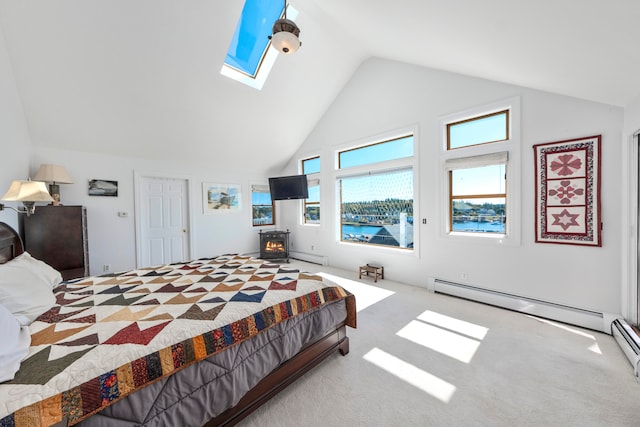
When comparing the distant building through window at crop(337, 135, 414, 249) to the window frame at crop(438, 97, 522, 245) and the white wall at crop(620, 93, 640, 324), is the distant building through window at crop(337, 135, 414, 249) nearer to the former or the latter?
the window frame at crop(438, 97, 522, 245)

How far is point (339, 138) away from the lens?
4.96 m

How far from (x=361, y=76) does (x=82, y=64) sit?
399 cm

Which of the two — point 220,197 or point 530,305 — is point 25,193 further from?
point 530,305

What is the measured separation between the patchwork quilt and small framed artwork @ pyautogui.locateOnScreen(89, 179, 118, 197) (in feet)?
8.16

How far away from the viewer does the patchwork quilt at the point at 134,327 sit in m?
0.91

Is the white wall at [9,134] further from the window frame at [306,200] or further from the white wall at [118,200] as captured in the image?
the window frame at [306,200]

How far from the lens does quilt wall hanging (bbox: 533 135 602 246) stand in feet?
8.27

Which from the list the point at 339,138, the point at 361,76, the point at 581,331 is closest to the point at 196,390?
the point at 581,331

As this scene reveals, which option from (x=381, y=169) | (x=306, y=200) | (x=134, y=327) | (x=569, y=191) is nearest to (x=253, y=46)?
(x=381, y=169)

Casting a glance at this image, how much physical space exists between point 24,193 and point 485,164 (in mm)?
4897

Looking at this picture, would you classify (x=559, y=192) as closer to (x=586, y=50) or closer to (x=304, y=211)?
(x=586, y=50)

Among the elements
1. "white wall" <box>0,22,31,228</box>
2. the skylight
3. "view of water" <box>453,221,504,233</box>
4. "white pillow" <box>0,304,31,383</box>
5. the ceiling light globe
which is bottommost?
"white pillow" <box>0,304,31,383</box>

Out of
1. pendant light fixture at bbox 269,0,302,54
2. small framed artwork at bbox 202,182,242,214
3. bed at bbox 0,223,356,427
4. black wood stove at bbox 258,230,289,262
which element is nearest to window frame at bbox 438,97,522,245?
bed at bbox 0,223,356,427

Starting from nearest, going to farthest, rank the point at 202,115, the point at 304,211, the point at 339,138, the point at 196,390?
the point at 196,390
the point at 202,115
the point at 339,138
the point at 304,211
